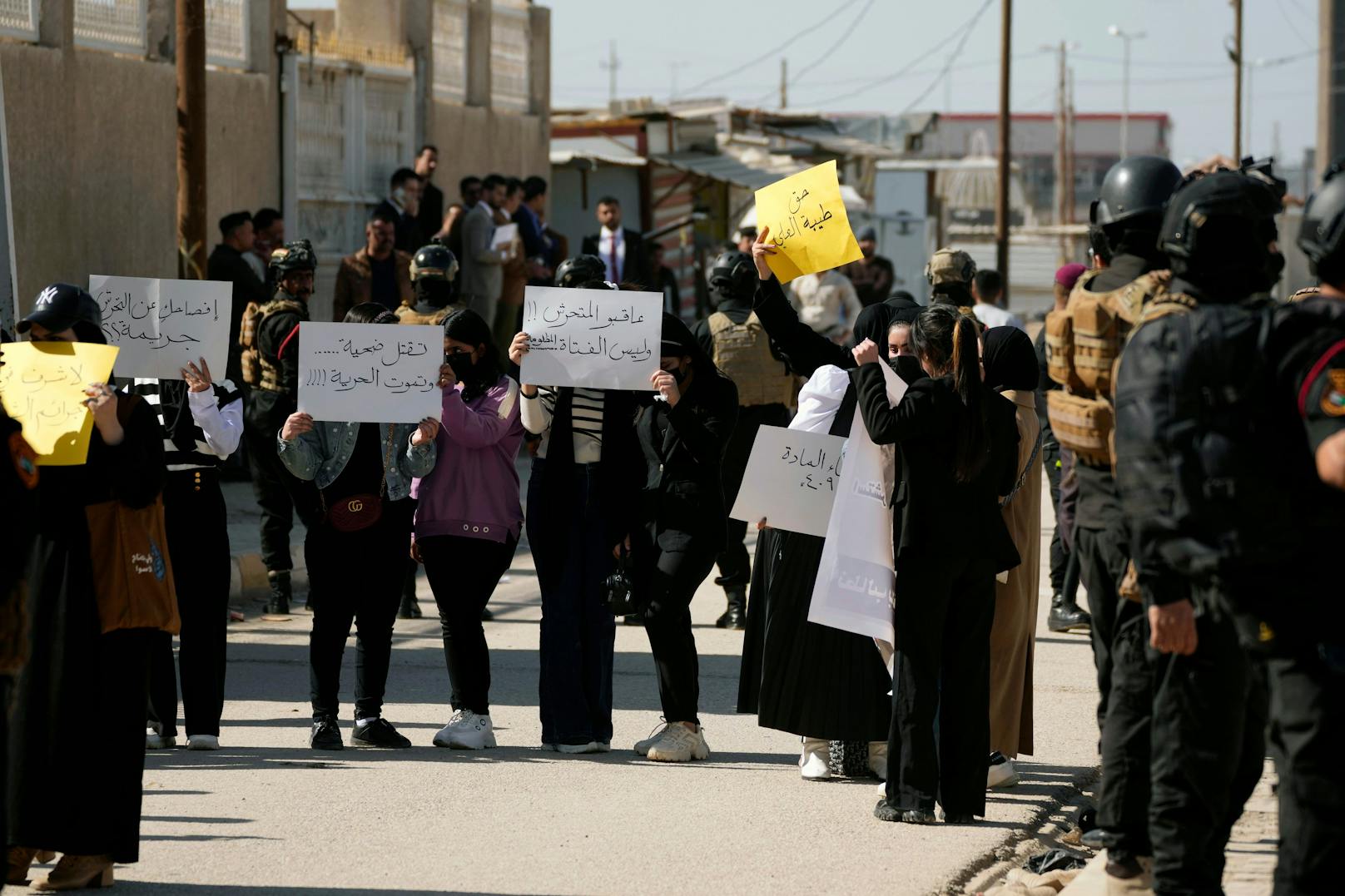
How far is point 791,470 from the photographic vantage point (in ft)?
25.0

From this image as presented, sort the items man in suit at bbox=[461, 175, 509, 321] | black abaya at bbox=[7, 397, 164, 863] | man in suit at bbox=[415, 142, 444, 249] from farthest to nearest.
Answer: man in suit at bbox=[461, 175, 509, 321] → man in suit at bbox=[415, 142, 444, 249] → black abaya at bbox=[7, 397, 164, 863]

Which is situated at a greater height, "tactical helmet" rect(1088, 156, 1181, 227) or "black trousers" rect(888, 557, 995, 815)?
"tactical helmet" rect(1088, 156, 1181, 227)

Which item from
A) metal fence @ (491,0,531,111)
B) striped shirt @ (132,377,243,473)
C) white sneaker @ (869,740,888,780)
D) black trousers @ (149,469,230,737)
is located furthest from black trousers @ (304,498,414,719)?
metal fence @ (491,0,531,111)

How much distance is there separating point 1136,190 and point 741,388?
5.27 m

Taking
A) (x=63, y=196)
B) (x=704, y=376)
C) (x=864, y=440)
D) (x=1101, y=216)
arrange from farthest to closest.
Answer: (x=63, y=196) < (x=704, y=376) < (x=864, y=440) < (x=1101, y=216)

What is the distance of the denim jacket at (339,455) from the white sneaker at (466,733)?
96 cm

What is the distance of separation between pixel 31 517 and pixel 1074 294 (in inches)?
124

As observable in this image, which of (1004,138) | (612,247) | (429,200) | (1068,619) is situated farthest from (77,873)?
(1004,138)

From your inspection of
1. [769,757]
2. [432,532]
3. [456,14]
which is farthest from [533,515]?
[456,14]

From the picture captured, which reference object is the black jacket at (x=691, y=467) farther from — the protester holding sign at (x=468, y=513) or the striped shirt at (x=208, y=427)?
the striped shirt at (x=208, y=427)

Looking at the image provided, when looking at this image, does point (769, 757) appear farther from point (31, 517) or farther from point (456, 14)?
point (456, 14)

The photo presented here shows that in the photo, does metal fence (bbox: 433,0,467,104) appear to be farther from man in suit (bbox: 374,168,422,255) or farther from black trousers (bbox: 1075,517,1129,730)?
black trousers (bbox: 1075,517,1129,730)

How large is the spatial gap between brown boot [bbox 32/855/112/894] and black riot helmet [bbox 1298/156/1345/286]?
12.5 ft

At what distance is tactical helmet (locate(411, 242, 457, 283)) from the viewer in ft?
27.7
